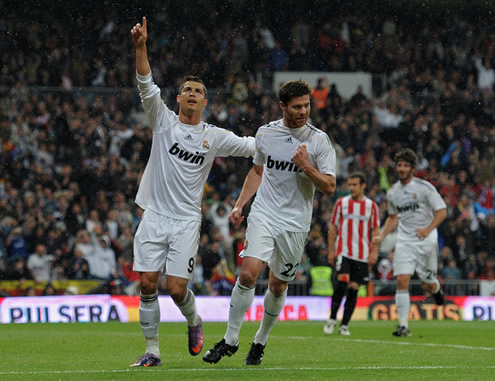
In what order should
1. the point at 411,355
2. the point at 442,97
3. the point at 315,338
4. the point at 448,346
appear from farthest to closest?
1. the point at 442,97
2. the point at 315,338
3. the point at 448,346
4. the point at 411,355

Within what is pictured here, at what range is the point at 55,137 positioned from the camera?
22.5 meters

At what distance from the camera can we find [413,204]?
45.1 feet

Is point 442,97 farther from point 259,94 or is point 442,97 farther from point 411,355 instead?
point 411,355

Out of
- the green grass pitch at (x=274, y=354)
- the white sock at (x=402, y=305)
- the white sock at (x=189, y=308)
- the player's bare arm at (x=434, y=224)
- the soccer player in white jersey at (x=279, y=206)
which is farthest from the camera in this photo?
the white sock at (x=402, y=305)

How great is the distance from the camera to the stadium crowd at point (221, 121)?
20031mm

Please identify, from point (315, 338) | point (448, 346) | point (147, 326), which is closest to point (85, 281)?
point (315, 338)

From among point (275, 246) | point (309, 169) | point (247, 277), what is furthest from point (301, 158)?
point (247, 277)

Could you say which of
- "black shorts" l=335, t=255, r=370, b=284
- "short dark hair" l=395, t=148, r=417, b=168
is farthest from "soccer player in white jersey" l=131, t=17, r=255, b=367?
"black shorts" l=335, t=255, r=370, b=284

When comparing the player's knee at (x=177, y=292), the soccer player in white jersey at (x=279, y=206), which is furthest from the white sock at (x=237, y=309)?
the player's knee at (x=177, y=292)

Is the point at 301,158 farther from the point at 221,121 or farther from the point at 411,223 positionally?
the point at 221,121

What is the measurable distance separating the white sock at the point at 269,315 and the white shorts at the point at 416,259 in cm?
542

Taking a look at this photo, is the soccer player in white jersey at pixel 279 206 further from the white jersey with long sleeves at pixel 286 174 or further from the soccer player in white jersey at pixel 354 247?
the soccer player in white jersey at pixel 354 247

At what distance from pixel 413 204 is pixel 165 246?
599 cm

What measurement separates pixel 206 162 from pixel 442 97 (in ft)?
61.9
